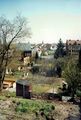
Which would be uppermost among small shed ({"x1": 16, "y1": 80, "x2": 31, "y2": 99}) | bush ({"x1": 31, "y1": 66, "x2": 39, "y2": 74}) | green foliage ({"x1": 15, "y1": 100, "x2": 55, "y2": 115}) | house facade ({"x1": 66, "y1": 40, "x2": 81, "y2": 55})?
house facade ({"x1": 66, "y1": 40, "x2": 81, "y2": 55})

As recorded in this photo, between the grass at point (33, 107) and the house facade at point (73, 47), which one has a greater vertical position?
the house facade at point (73, 47)

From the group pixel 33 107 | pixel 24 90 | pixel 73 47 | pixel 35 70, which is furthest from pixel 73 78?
pixel 73 47

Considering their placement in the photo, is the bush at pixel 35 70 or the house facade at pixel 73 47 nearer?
the bush at pixel 35 70

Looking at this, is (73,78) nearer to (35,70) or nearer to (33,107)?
(33,107)

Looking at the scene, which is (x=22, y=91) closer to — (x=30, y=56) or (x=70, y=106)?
(x=70, y=106)

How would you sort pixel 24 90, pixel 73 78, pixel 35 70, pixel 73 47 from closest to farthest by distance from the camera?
pixel 24 90, pixel 73 78, pixel 35 70, pixel 73 47

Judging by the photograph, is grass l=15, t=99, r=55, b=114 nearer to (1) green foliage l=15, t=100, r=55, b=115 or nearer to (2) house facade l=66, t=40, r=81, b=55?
(1) green foliage l=15, t=100, r=55, b=115

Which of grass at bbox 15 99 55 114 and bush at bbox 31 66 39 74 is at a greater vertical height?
grass at bbox 15 99 55 114

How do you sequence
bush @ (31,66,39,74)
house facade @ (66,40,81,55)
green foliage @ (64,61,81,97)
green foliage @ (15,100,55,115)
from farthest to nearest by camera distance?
1. house facade @ (66,40,81,55)
2. bush @ (31,66,39,74)
3. green foliage @ (64,61,81,97)
4. green foliage @ (15,100,55,115)

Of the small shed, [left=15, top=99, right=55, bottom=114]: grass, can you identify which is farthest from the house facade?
[left=15, top=99, right=55, bottom=114]: grass

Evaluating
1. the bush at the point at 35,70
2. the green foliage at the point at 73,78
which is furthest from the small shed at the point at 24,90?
the bush at the point at 35,70

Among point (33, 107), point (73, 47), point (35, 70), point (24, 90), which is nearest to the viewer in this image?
point (33, 107)

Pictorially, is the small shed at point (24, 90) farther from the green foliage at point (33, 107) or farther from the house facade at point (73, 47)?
the house facade at point (73, 47)

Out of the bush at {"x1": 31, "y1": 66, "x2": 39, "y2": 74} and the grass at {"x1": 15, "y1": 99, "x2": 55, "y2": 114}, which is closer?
the grass at {"x1": 15, "y1": 99, "x2": 55, "y2": 114}
